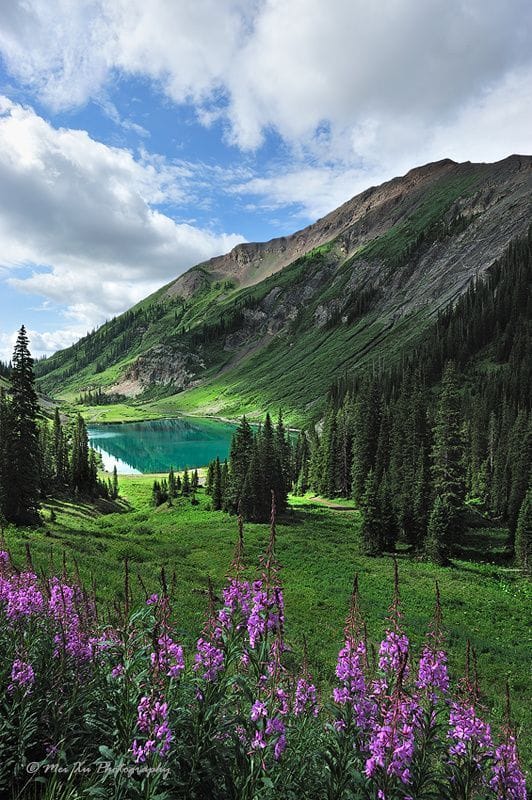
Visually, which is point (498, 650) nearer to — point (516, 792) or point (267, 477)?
point (516, 792)

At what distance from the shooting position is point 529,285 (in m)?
166

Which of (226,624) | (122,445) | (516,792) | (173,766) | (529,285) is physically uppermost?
(529,285)

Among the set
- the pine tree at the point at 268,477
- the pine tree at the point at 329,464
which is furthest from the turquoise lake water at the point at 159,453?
the pine tree at the point at 268,477

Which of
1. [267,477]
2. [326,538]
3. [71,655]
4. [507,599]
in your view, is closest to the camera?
[71,655]

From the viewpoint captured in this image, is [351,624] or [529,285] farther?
[529,285]

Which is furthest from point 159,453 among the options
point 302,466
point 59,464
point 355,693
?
point 355,693

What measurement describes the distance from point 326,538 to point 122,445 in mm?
158301

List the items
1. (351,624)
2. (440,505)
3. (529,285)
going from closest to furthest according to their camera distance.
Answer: (351,624), (440,505), (529,285)

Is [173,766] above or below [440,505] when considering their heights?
above

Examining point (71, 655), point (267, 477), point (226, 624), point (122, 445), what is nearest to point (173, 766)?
point (226, 624)

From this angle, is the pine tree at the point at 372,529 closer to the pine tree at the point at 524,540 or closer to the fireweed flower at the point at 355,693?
the pine tree at the point at 524,540

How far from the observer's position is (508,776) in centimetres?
477

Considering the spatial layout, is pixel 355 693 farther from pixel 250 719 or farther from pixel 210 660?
pixel 210 660

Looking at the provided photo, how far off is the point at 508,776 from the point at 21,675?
6167mm
